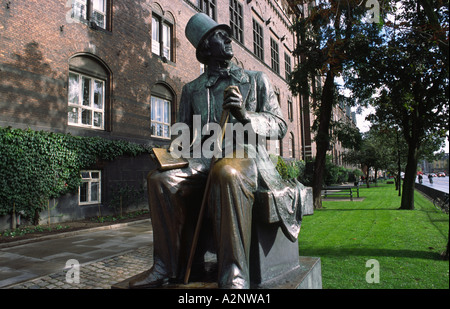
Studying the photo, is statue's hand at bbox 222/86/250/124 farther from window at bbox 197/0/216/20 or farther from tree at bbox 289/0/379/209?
window at bbox 197/0/216/20

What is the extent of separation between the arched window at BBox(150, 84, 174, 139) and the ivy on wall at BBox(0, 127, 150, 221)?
419 centimetres

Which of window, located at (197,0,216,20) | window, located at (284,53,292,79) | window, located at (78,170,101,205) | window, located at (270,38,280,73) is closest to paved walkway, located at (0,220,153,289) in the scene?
window, located at (78,170,101,205)

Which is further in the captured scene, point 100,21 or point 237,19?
point 237,19

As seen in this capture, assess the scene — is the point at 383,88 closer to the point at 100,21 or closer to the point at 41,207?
the point at 100,21

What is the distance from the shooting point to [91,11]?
12.3m

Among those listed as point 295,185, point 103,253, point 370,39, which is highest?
point 370,39

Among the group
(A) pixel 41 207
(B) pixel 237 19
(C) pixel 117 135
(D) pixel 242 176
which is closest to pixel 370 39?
(C) pixel 117 135

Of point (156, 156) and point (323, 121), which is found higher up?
point (323, 121)

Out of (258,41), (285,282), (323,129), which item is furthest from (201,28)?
(258,41)

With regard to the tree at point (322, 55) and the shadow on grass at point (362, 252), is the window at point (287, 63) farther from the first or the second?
the shadow on grass at point (362, 252)

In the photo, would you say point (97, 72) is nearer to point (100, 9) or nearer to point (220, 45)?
point (100, 9)

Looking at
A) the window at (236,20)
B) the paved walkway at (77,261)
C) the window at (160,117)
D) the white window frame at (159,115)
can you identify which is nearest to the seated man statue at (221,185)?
the paved walkway at (77,261)
